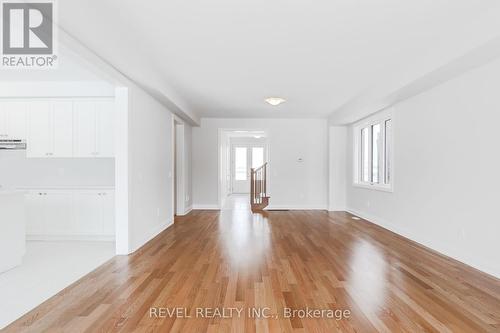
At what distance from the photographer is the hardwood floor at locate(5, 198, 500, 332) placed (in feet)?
6.75

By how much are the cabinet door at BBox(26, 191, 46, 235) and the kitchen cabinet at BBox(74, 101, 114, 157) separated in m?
0.92

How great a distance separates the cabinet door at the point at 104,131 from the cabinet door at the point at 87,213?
2.26 ft

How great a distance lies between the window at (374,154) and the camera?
5543mm

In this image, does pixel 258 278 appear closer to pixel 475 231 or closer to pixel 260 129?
pixel 475 231

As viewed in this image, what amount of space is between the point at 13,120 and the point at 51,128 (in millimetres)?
619

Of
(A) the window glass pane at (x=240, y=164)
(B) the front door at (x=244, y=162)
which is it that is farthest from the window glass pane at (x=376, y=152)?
(A) the window glass pane at (x=240, y=164)

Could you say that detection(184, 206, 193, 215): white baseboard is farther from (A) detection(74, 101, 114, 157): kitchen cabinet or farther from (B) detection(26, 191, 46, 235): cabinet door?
(B) detection(26, 191, 46, 235): cabinet door

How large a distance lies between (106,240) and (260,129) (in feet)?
16.2

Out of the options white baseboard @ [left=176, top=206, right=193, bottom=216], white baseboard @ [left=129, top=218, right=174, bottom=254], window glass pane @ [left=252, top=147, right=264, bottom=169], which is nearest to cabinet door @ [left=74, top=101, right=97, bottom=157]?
white baseboard @ [left=129, top=218, right=174, bottom=254]

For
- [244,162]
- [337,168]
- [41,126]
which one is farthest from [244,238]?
[244,162]

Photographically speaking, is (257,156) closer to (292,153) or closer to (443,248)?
(292,153)

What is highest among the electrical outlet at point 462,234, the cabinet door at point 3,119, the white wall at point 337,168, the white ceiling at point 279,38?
the white ceiling at point 279,38

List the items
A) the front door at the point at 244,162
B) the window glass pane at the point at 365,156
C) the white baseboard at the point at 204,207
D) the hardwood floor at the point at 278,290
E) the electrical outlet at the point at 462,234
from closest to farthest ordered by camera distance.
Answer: the hardwood floor at the point at 278,290 < the electrical outlet at the point at 462,234 < the window glass pane at the point at 365,156 < the white baseboard at the point at 204,207 < the front door at the point at 244,162

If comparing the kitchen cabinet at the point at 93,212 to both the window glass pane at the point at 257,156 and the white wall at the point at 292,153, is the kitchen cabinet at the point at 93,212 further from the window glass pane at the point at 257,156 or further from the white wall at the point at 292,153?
the window glass pane at the point at 257,156
